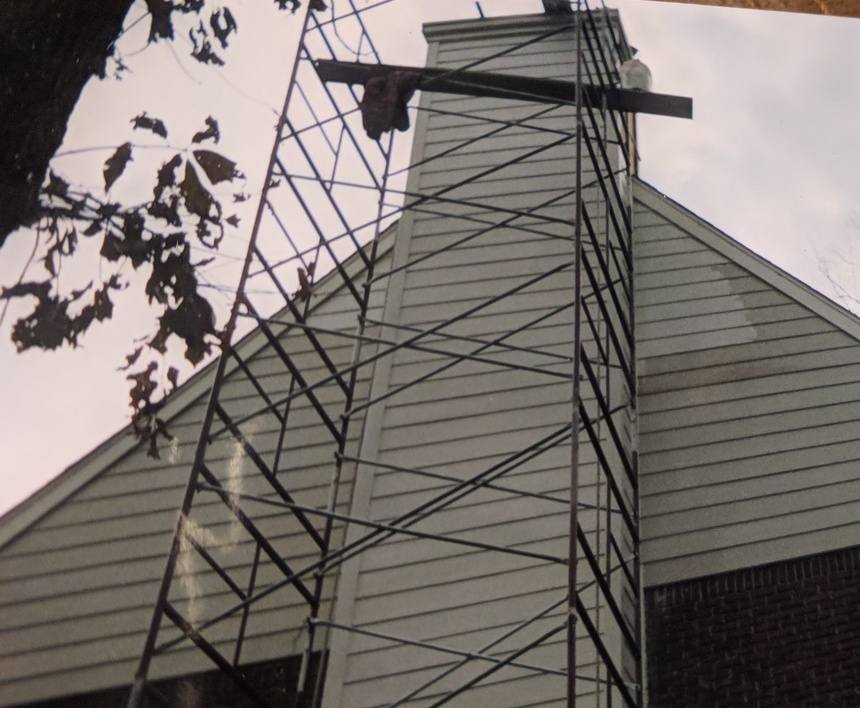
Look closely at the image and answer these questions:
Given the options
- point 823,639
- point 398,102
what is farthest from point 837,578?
point 398,102

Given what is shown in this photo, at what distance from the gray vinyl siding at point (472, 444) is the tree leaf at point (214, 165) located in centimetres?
268

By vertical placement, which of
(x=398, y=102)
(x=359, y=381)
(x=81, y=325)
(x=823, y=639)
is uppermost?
(x=398, y=102)

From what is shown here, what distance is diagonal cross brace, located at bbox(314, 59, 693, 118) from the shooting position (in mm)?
8391

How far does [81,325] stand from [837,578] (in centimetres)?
529

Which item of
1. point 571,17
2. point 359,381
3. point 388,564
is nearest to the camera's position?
point 388,564

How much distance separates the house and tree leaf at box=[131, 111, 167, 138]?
174cm

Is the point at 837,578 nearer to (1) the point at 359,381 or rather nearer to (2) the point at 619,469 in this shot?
(2) the point at 619,469

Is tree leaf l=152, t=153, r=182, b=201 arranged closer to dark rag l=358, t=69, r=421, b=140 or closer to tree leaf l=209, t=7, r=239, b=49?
tree leaf l=209, t=7, r=239, b=49

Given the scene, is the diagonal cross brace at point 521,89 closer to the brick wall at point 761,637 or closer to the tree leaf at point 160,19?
the brick wall at point 761,637

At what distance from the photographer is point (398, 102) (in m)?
7.79

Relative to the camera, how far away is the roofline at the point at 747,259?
27.7 feet

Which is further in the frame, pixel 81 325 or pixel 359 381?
pixel 359 381

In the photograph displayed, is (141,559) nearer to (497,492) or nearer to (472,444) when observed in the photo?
(472,444)

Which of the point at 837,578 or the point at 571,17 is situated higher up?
the point at 571,17
